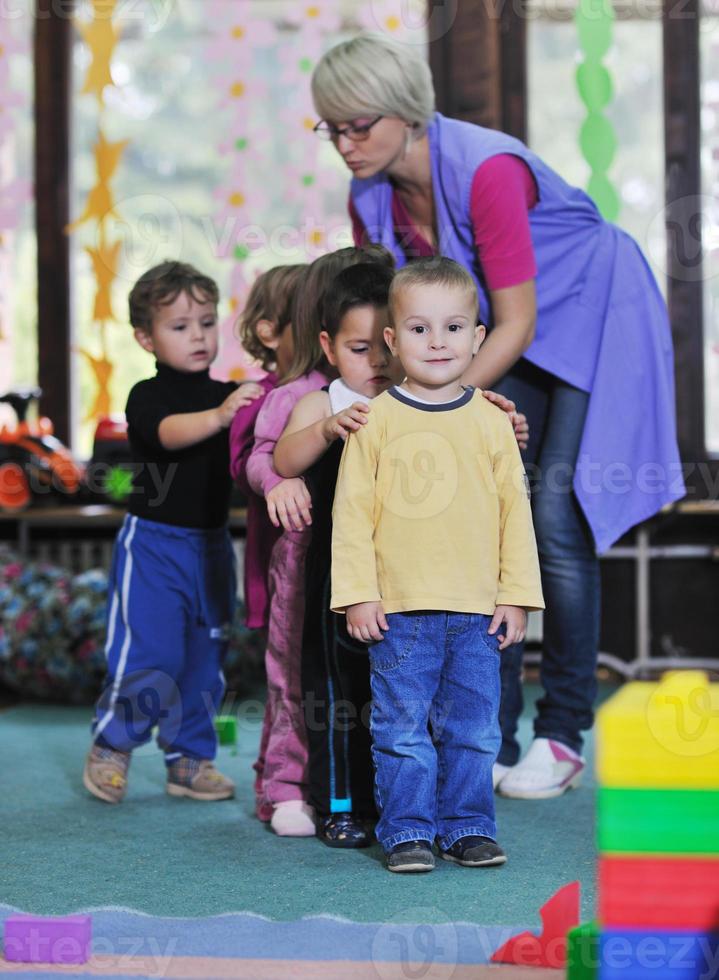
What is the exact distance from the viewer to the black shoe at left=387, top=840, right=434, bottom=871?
5.32 ft

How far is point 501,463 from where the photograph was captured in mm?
1684

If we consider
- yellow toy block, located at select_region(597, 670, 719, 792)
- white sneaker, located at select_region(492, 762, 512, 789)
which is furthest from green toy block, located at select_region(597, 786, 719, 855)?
white sneaker, located at select_region(492, 762, 512, 789)

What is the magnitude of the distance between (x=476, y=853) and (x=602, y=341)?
2.76ft

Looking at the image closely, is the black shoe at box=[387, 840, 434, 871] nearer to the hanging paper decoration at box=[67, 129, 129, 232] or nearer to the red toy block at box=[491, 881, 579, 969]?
the red toy block at box=[491, 881, 579, 969]

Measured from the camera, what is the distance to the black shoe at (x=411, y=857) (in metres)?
1.62

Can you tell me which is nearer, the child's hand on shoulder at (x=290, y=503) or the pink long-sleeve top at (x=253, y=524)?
the child's hand on shoulder at (x=290, y=503)

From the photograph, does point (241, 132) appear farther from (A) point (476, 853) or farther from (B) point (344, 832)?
(A) point (476, 853)

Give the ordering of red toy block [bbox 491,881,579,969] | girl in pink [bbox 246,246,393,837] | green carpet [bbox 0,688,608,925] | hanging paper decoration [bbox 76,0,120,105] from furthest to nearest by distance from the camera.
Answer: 1. hanging paper decoration [bbox 76,0,120,105]
2. girl in pink [bbox 246,246,393,837]
3. green carpet [bbox 0,688,608,925]
4. red toy block [bbox 491,881,579,969]

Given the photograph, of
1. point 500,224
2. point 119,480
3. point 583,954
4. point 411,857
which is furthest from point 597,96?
point 583,954

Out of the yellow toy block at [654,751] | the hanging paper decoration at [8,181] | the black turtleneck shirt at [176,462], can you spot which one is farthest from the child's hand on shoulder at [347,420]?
the hanging paper decoration at [8,181]

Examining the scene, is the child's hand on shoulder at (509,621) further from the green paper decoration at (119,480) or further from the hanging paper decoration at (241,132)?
the hanging paper decoration at (241,132)

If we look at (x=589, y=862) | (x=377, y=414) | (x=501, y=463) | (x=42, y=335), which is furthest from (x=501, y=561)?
(x=42, y=335)

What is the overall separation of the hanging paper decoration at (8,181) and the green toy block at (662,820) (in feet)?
10.3

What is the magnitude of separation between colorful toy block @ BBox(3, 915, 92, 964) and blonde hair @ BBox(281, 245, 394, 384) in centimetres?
85
